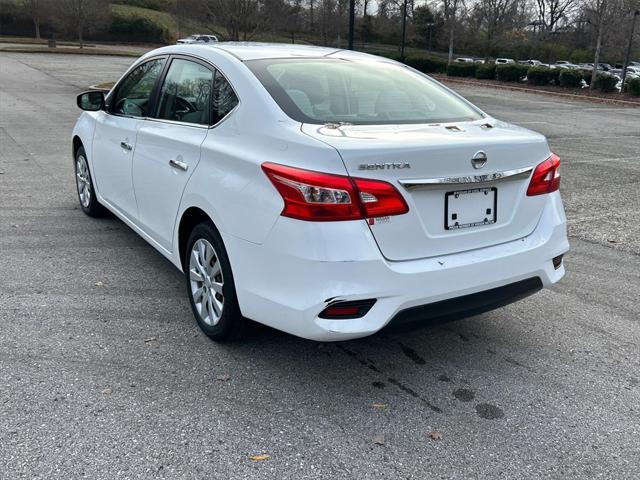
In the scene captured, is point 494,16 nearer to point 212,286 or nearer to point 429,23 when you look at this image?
point 429,23

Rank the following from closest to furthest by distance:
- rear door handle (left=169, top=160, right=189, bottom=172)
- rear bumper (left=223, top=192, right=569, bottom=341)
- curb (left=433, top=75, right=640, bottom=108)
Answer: rear bumper (left=223, top=192, right=569, bottom=341) < rear door handle (left=169, top=160, right=189, bottom=172) < curb (left=433, top=75, right=640, bottom=108)

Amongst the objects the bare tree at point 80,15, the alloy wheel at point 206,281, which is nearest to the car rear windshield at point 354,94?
the alloy wheel at point 206,281

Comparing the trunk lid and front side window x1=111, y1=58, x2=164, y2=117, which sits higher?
front side window x1=111, y1=58, x2=164, y2=117

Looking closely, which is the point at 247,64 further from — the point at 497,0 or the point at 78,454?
the point at 497,0

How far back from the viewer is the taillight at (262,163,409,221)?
2.67m

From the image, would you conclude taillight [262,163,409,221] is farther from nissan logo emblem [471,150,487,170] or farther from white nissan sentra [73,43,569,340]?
nissan logo emblem [471,150,487,170]

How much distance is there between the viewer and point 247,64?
3.51 metres

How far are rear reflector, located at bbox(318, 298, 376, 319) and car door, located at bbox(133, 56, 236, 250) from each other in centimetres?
128

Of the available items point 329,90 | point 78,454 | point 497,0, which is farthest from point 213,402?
point 497,0

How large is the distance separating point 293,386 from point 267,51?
83.5 inches

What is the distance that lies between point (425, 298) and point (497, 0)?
49608 mm

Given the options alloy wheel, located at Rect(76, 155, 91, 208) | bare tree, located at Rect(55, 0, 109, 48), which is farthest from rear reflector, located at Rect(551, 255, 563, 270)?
bare tree, located at Rect(55, 0, 109, 48)

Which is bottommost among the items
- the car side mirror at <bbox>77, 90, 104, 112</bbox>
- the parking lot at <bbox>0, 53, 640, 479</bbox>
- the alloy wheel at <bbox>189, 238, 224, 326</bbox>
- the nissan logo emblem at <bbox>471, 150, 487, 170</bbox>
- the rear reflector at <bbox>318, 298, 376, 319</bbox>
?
the parking lot at <bbox>0, 53, 640, 479</bbox>

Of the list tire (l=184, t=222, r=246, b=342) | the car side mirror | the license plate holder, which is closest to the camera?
the license plate holder
